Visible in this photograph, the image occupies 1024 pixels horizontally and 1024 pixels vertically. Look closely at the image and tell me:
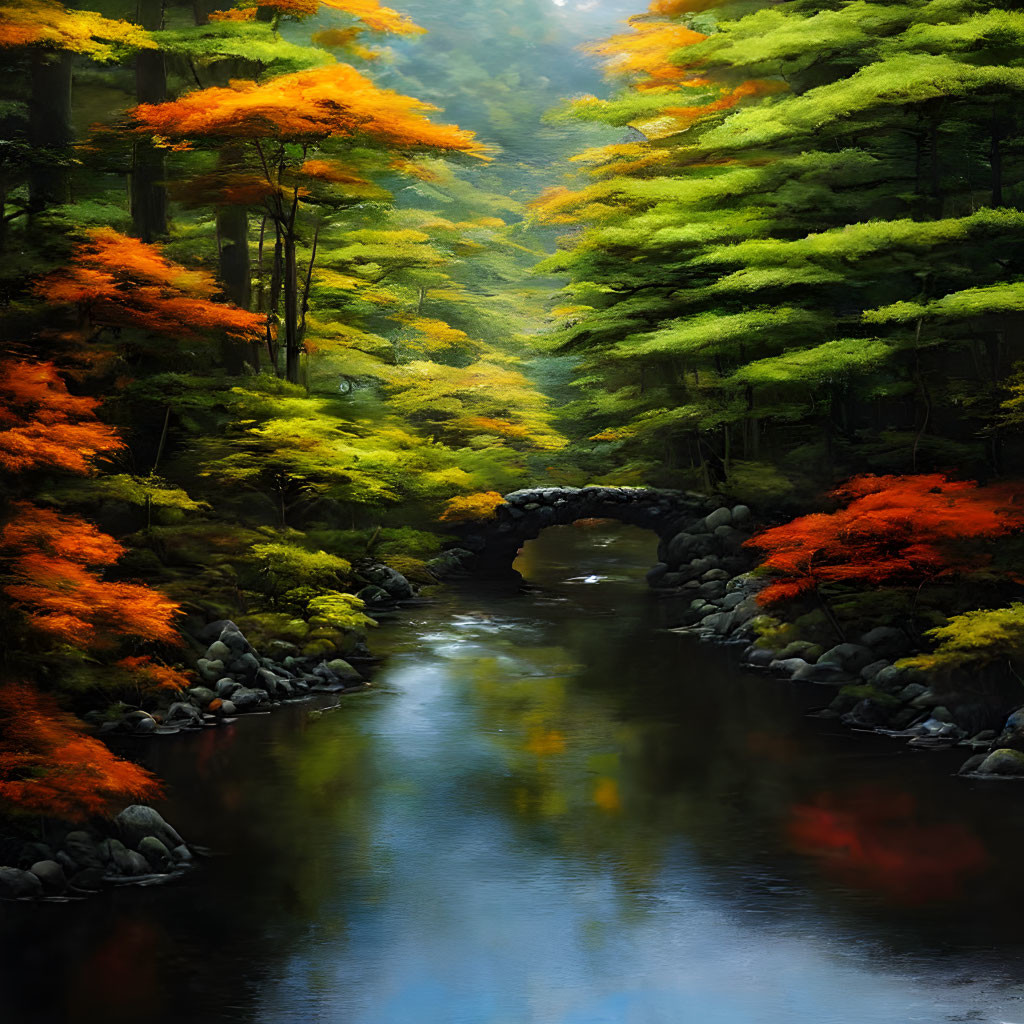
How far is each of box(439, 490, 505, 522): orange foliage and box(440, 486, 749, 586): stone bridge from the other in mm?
529

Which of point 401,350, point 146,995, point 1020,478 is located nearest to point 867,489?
point 1020,478

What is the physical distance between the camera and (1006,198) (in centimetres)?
1777

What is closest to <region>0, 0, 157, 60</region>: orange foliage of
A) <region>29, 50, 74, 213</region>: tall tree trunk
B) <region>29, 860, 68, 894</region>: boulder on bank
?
<region>29, 50, 74, 213</region>: tall tree trunk

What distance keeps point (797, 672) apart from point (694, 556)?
7578mm

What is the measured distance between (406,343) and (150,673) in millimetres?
14765

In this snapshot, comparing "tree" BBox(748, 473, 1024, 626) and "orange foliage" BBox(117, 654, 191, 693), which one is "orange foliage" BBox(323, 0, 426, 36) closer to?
"tree" BBox(748, 473, 1024, 626)

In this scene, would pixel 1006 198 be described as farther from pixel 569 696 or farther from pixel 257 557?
pixel 257 557

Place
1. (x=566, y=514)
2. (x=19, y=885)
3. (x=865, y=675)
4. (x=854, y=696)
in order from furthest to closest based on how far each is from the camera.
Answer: (x=566, y=514) < (x=865, y=675) < (x=854, y=696) < (x=19, y=885)

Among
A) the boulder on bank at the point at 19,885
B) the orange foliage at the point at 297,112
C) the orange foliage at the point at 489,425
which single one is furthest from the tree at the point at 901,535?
the orange foliage at the point at 489,425

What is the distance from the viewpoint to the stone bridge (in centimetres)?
2198

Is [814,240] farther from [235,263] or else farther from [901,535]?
[235,263]

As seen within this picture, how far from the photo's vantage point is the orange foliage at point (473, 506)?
72.8ft

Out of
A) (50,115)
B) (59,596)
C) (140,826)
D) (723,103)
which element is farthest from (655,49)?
Answer: (140,826)

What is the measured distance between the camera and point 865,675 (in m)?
13.5
